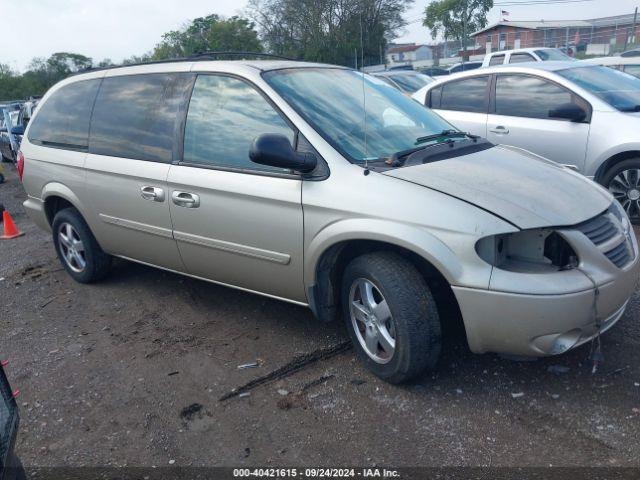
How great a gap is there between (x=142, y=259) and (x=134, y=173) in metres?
0.77

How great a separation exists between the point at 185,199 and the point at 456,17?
56.6 m

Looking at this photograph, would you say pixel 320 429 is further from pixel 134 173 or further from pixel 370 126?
pixel 134 173

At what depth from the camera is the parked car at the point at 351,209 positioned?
9.34 ft

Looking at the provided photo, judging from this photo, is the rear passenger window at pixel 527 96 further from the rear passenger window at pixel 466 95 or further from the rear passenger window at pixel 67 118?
the rear passenger window at pixel 67 118

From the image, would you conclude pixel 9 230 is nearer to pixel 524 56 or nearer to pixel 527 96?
pixel 527 96

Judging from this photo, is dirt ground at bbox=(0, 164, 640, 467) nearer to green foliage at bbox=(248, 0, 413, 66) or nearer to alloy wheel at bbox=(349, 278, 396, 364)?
alloy wheel at bbox=(349, 278, 396, 364)

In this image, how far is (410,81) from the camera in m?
13.7

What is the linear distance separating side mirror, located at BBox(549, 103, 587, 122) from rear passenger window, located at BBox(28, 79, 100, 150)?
445cm

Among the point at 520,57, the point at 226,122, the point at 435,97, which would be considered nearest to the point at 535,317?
the point at 226,122

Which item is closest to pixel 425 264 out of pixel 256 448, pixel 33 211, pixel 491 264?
pixel 491 264

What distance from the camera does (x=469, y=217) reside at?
2.85m

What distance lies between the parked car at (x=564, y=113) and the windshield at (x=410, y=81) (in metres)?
6.34

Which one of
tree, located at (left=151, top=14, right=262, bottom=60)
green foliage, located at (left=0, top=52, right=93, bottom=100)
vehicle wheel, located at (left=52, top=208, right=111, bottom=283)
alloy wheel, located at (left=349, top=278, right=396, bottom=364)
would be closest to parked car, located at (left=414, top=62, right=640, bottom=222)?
alloy wheel, located at (left=349, top=278, right=396, bottom=364)

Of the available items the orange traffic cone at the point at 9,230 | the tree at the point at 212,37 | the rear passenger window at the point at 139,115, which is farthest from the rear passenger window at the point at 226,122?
the tree at the point at 212,37
